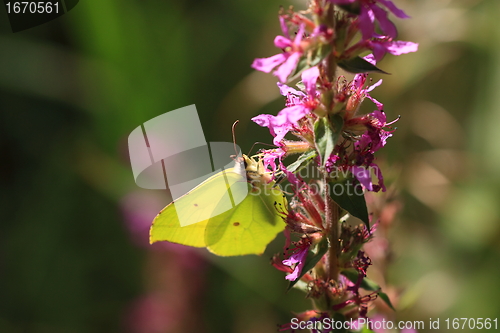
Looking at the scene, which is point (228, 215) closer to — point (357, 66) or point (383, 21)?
point (357, 66)

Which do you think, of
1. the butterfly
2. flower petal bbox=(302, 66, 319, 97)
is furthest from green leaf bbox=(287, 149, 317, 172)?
the butterfly

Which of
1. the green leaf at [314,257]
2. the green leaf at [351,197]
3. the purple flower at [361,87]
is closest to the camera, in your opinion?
the green leaf at [351,197]

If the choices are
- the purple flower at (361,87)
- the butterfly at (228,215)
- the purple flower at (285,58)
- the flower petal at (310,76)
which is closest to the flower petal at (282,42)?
the purple flower at (285,58)

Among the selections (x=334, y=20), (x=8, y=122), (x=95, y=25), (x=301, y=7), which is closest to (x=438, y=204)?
(x=301, y=7)

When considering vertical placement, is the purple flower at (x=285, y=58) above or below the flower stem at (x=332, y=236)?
above

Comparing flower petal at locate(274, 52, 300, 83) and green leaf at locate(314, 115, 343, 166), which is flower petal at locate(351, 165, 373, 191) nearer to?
green leaf at locate(314, 115, 343, 166)

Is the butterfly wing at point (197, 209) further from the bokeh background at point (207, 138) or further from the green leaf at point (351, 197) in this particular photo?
the bokeh background at point (207, 138)
